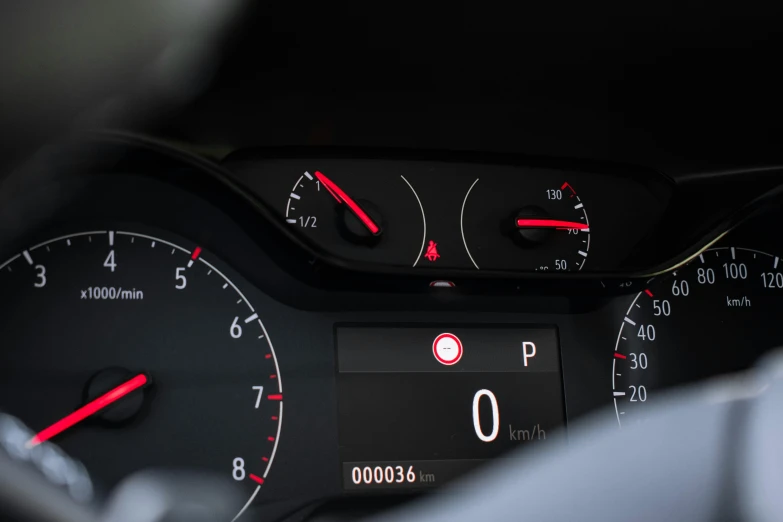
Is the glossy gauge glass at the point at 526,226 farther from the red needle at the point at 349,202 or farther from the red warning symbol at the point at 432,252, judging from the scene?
the red needle at the point at 349,202

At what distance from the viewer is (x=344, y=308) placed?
2084 mm

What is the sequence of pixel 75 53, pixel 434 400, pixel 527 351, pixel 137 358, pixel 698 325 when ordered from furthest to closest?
pixel 698 325
pixel 527 351
pixel 434 400
pixel 137 358
pixel 75 53

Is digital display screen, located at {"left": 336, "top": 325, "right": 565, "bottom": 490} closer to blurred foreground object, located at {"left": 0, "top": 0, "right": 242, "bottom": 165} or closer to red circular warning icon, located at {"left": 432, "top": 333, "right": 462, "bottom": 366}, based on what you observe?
red circular warning icon, located at {"left": 432, "top": 333, "right": 462, "bottom": 366}

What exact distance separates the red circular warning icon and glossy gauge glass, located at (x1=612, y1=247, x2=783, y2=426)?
15.1 inches

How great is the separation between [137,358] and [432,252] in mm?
717

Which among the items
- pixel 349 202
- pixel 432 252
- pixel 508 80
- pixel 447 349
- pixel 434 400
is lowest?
pixel 434 400

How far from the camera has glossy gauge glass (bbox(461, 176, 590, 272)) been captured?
2.27 m

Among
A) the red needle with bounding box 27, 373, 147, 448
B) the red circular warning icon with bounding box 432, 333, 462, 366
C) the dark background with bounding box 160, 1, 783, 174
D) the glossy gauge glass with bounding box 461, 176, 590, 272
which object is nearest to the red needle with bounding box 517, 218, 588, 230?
the glossy gauge glass with bounding box 461, 176, 590, 272

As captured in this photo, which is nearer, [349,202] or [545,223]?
[349,202]

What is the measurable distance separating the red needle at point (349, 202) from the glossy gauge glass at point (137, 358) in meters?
0.31

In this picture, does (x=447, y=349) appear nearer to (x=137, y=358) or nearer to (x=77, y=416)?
(x=137, y=358)

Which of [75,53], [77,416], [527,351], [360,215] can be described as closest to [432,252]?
[360,215]

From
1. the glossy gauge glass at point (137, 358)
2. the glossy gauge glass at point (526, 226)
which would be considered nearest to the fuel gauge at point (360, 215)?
the glossy gauge glass at point (526, 226)

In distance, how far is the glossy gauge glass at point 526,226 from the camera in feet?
7.46
